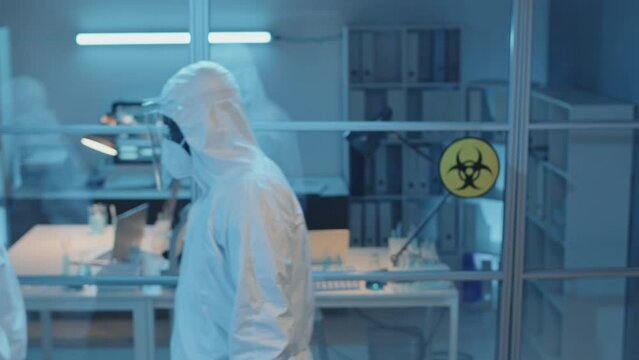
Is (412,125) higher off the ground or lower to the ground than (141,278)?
higher

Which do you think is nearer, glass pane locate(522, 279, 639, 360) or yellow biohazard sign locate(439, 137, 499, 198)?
yellow biohazard sign locate(439, 137, 499, 198)

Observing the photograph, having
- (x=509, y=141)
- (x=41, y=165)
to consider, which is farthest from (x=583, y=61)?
(x=41, y=165)

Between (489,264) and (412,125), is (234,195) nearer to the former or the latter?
(412,125)

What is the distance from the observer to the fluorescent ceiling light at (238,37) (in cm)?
392

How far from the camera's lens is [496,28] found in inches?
157

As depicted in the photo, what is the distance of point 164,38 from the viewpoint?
392cm

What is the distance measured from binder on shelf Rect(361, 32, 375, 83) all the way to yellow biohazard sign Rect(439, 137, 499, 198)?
1.41 feet

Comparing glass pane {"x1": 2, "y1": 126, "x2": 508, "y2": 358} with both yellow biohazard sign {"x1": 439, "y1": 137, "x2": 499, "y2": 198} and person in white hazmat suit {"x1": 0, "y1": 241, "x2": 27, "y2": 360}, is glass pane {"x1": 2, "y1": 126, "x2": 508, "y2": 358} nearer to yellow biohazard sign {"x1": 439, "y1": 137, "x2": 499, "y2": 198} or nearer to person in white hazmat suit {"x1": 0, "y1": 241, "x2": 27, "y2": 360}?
yellow biohazard sign {"x1": 439, "y1": 137, "x2": 499, "y2": 198}

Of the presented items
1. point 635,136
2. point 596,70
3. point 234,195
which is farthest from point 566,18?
point 234,195

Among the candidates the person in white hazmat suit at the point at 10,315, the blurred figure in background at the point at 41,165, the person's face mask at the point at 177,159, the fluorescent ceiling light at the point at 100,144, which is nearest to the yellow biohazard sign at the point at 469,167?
the person's face mask at the point at 177,159

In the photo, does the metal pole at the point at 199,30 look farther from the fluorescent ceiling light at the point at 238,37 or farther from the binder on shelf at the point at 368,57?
the binder on shelf at the point at 368,57

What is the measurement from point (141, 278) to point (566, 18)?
1.99 m

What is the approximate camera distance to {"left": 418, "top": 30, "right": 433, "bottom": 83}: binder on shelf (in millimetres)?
3986

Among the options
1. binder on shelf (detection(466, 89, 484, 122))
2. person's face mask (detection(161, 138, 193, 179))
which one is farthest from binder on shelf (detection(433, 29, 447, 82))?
person's face mask (detection(161, 138, 193, 179))
